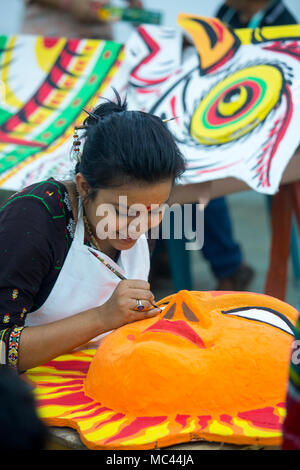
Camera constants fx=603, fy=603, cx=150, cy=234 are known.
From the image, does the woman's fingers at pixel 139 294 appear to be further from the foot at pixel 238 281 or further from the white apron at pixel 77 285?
the foot at pixel 238 281

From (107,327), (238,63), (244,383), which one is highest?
(238,63)

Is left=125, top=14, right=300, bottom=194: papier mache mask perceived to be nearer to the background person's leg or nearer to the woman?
the woman

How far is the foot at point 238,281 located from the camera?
9.48 feet

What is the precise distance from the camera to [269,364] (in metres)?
1.11

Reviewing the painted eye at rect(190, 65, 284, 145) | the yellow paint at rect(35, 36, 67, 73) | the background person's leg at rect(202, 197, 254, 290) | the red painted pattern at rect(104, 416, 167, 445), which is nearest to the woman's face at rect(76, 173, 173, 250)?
the red painted pattern at rect(104, 416, 167, 445)

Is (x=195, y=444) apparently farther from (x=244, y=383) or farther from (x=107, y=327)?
(x=107, y=327)

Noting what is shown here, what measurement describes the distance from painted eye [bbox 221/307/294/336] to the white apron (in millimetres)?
302

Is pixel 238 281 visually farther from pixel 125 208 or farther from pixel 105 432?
pixel 105 432

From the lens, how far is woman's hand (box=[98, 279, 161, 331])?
3.99ft

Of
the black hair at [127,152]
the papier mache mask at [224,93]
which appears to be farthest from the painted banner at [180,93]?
the black hair at [127,152]

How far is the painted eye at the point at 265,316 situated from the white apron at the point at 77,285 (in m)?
0.30

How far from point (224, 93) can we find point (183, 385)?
47.5 inches

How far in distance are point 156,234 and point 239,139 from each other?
42 centimetres

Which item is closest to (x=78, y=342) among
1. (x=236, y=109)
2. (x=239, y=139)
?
(x=239, y=139)
